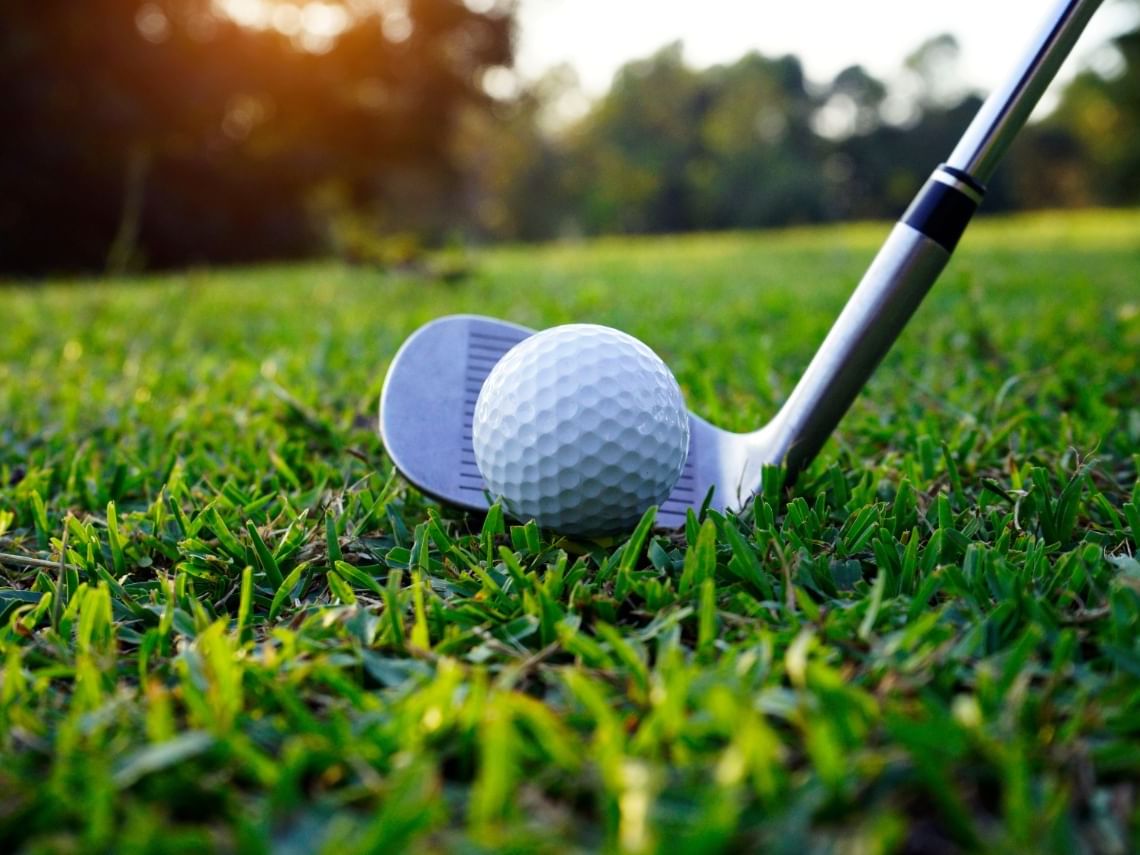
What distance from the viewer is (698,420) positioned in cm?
174

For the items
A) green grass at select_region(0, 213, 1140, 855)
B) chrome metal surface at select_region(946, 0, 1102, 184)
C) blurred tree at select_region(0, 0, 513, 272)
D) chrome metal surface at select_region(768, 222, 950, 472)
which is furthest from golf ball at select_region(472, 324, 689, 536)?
blurred tree at select_region(0, 0, 513, 272)

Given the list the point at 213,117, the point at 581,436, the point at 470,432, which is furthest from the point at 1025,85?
the point at 213,117

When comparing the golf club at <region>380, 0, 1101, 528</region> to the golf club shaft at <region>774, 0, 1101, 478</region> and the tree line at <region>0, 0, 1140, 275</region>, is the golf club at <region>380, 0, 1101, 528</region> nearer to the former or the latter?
the golf club shaft at <region>774, 0, 1101, 478</region>

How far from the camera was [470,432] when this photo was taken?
1624mm

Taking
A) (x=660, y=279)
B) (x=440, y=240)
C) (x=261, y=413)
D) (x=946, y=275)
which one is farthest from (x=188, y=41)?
(x=261, y=413)

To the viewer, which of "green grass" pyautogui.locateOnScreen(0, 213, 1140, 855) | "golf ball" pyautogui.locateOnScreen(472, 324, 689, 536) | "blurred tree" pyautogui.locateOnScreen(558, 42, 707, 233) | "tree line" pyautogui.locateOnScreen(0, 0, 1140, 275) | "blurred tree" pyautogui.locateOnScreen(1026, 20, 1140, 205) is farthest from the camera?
"blurred tree" pyautogui.locateOnScreen(558, 42, 707, 233)

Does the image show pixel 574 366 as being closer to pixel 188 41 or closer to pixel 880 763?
pixel 880 763

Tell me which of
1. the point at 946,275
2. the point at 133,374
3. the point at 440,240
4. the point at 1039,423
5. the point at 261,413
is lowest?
the point at 440,240

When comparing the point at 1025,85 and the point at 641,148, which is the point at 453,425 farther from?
the point at 641,148

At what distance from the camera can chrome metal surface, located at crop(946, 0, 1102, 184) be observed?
55.1 inches

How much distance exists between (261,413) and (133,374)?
70cm

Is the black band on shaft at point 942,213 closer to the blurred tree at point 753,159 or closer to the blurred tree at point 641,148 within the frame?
the blurred tree at point 641,148

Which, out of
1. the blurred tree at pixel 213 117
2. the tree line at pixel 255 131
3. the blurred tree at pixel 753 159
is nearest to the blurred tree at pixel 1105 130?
the tree line at pixel 255 131

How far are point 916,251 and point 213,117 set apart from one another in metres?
12.8
